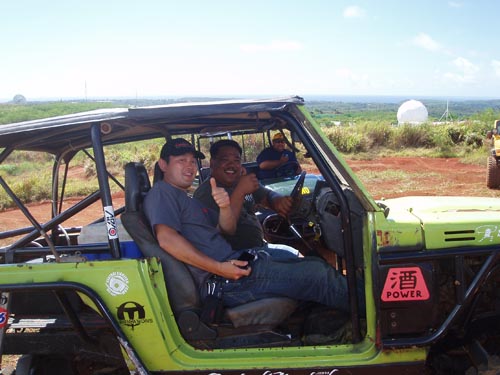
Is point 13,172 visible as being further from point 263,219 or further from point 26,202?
point 263,219

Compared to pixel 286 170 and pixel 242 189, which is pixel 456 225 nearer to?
pixel 242 189

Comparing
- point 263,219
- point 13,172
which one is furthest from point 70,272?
point 13,172

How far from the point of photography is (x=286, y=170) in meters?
8.14

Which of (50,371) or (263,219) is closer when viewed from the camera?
(50,371)

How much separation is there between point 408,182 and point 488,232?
504 inches

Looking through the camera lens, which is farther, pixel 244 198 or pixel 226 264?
pixel 244 198

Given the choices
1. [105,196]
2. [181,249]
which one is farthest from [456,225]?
[105,196]

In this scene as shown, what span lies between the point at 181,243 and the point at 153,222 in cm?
20

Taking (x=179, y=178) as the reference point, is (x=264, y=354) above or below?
below

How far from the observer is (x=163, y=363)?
2.86 meters

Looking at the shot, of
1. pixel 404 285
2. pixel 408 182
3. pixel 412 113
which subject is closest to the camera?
pixel 404 285

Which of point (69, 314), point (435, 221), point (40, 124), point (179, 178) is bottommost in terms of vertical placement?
point (69, 314)

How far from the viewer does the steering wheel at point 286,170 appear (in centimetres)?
806

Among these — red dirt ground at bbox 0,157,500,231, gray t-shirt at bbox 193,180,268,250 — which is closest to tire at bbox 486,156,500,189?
red dirt ground at bbox 0,157,500,231
